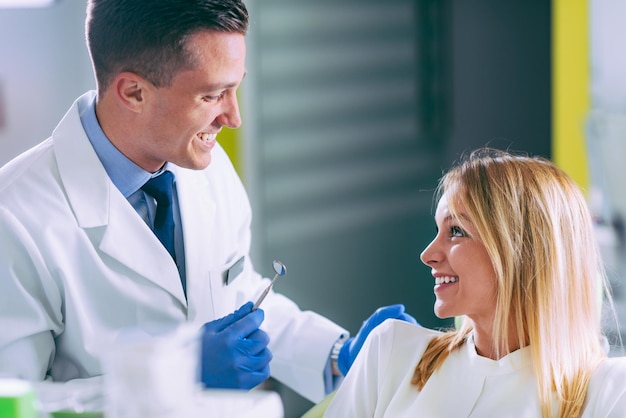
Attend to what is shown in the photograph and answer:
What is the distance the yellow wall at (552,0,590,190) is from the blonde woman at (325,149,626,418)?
131 centimetres

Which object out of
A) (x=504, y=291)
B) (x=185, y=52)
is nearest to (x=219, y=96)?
(x=185, y=52)

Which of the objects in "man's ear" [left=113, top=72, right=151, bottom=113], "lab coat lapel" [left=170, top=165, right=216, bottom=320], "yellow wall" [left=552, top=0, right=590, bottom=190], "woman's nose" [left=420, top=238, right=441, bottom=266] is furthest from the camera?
"yellow wall" [left=552, top=0, right=590, bottom=190]

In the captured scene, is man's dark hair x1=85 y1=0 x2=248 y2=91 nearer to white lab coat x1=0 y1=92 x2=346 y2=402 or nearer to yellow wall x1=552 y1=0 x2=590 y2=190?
white lab coat x1=0 y1=92 x2=346 y2=402

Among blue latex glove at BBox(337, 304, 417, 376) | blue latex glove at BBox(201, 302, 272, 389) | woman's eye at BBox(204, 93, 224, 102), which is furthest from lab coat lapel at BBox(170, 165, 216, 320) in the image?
blue latex glove at BBox(337, 304, 417, 376)

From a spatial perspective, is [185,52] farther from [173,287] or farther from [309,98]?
[309,98]

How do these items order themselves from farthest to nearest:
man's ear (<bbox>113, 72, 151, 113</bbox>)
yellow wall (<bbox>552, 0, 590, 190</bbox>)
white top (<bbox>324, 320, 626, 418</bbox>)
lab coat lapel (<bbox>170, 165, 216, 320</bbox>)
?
1. yellow wall (<bbox>552, 0, 590, 190</bbox>)
2. lab coat lapel (<bbox>170, 165, 216, 320</bbox>)
3. man's ear (<bbox>113, 72, 151, 113</bbox>)
4. white top (<bbox>324, 320, 626, 418</bbox>)

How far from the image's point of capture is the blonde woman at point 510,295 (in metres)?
1.45

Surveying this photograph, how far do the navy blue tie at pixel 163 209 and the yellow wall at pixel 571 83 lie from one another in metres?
1.52

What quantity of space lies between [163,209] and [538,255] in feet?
2.52

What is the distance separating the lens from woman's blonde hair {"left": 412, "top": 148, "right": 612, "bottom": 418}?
57.2 inches

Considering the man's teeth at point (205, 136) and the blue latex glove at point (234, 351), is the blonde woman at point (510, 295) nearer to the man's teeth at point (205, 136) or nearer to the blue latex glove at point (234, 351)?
the blue latex glove at point (234, 351)

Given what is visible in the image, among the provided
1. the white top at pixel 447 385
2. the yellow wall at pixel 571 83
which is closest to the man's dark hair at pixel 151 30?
the white top at pixel 447 385

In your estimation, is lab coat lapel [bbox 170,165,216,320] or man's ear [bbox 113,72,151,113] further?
lab coat lapel [bbox 170,165,216,320]

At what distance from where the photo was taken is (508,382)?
146 centimetres
